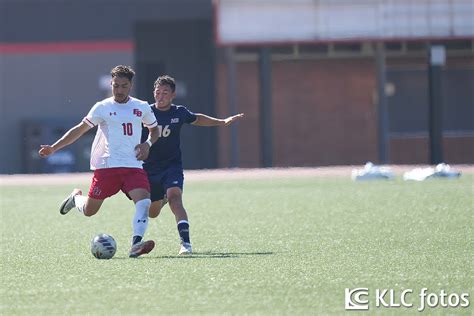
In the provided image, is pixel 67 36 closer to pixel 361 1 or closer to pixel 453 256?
pixel 361 1

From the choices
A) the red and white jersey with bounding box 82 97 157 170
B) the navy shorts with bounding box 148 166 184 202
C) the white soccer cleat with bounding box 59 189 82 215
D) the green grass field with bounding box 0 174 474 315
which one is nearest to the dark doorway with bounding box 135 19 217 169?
the green grass field with bounding box 0 174 474 315

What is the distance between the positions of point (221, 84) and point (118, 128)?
95.7ft

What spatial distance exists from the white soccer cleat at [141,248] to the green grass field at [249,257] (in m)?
0.10

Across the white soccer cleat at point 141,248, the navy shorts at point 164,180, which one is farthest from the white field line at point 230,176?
the white soccer cleat at point 141,248

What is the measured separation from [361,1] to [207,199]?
16388mm

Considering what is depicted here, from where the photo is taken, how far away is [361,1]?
3944cm

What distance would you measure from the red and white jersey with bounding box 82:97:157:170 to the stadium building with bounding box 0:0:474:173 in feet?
89.6

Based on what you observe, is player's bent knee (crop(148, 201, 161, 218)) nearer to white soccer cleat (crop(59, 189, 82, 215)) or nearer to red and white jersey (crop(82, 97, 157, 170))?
white soccer cleat (crop(59, 189, 82, 215))

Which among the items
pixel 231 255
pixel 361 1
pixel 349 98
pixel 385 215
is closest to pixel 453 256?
pixel 231 255

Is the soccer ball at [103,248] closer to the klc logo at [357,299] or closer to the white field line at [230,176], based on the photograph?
the klc logo at [357,299]

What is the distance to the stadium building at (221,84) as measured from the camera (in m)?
42.4

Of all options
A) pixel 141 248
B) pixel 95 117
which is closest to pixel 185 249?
pixel 141 248

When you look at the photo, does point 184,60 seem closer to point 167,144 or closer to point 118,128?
point 167,144

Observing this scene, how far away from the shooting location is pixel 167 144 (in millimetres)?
14820
